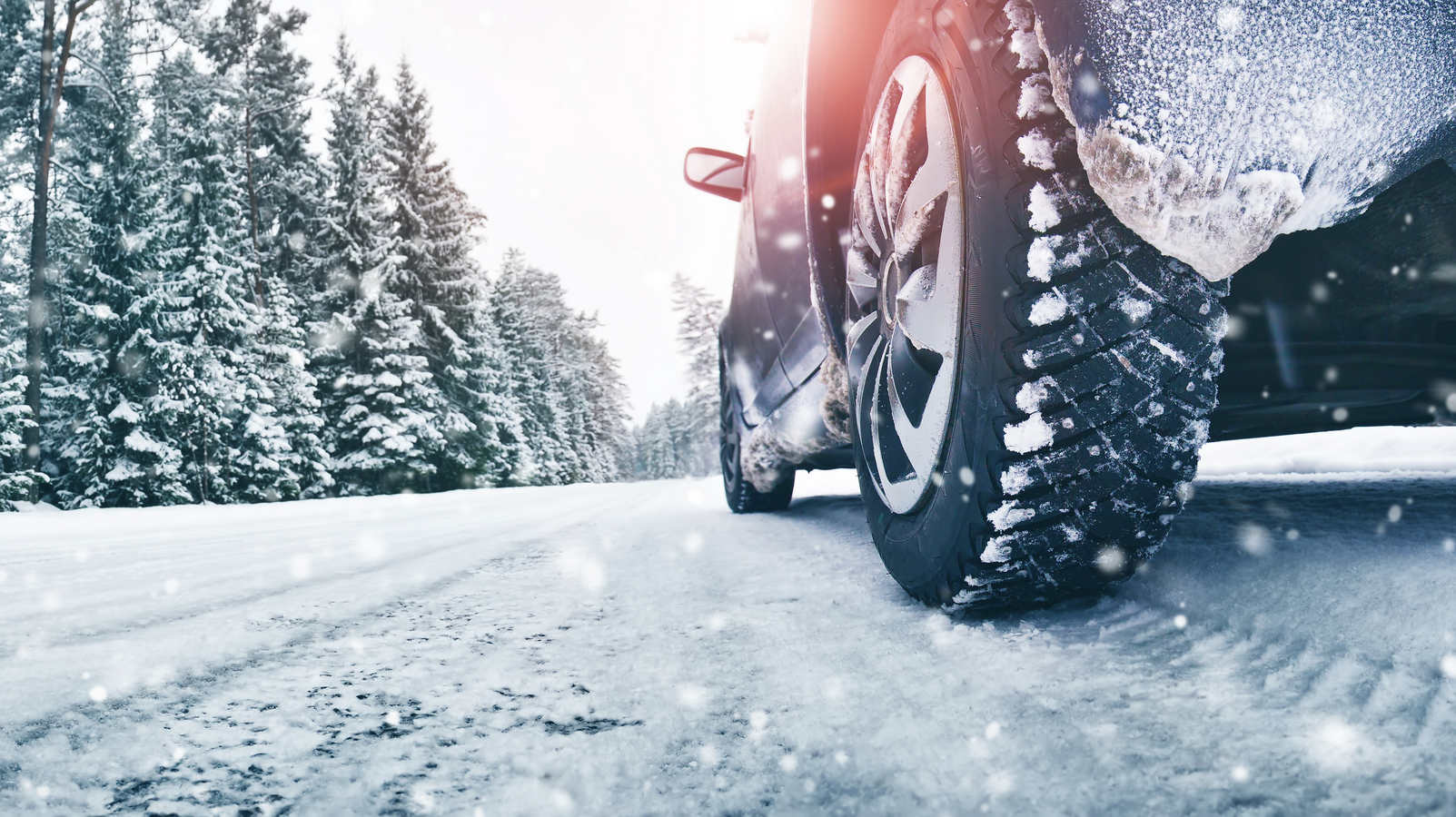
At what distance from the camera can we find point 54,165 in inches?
561

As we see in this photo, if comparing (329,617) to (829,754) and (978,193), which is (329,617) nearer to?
(829,754)

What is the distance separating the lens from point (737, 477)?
12.4 ft

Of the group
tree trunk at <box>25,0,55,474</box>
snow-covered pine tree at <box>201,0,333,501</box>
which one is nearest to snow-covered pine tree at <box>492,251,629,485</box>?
snow-covered pine tree at <box>201,0,333,501</box>

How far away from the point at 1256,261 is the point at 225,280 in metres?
18.1

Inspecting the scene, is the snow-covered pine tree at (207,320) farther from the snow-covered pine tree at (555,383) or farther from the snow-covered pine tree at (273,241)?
the snow-covered pine tree at (555,383)

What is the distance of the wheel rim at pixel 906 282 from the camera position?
110 cm

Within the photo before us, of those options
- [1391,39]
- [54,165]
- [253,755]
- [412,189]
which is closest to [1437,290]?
[1391,39]

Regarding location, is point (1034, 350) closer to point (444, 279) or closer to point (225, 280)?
point (225, 280)

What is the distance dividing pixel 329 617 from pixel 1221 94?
5.37ft

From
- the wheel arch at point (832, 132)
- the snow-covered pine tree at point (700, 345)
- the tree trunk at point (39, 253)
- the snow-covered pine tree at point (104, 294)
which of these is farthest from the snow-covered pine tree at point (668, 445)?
the wheel arch at point (832, 132)

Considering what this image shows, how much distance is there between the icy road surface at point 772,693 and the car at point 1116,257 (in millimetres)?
205

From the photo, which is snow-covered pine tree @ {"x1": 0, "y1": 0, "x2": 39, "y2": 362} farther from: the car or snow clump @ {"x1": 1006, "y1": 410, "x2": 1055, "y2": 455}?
snow clump @ {"x1": 1006, "y1": 410, "x2": 1055, "y2": 455}

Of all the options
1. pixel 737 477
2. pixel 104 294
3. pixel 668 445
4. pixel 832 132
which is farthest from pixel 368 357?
pixel 668 445

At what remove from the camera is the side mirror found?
2.89m
